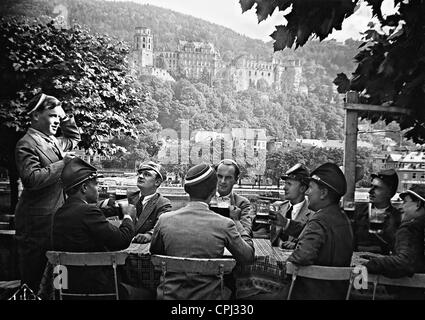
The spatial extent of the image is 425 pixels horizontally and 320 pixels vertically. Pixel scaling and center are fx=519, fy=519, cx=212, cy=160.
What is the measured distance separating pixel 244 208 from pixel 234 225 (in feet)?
2.54

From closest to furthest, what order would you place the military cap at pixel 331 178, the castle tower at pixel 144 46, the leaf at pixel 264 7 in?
the leaf at pixel 264 7 → the military cap at pixel 331 178 → the castle tower at pixel 144 46

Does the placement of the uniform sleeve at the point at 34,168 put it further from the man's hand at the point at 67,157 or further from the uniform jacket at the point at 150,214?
the uniform jacket at the point at 150,214

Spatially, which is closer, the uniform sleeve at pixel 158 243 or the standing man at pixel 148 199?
the uniform sleeve at pixel 158 243

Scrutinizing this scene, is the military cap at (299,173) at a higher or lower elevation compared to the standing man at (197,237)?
higher

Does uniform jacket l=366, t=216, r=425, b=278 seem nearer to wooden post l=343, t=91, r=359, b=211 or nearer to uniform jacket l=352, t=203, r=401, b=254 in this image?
uniform jacket l=352, t=203, r=401, b=254

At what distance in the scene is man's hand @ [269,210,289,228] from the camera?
13.8ft

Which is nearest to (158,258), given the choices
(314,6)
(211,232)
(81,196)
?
(211,232)

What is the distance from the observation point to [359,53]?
182 inches

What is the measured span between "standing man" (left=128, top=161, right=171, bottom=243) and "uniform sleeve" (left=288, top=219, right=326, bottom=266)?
1.18 meters

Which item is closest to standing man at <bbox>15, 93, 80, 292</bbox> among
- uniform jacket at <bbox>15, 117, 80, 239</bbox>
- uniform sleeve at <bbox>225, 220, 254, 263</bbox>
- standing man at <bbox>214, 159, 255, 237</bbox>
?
uniform jacket at <bbox>15, 117, 80, 239</bbox>

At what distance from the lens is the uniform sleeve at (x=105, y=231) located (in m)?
3.79

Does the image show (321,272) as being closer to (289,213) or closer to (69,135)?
(289,213)

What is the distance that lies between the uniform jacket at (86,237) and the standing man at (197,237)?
0.42 meters

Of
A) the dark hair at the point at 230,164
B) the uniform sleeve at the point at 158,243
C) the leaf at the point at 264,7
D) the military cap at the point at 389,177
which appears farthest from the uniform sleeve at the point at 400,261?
the leaf at the point at 264,7
